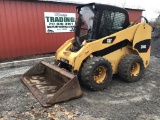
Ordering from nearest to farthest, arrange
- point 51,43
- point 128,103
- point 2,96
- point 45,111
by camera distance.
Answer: point 45,111
point 128,103
point 2,96
point 51,43

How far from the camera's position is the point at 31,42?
8758mm

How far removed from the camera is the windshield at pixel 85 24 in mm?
5447

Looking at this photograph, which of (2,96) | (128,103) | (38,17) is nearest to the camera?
(128,103)

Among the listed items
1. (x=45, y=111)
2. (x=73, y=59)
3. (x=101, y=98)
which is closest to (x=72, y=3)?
(x=73, y=59)

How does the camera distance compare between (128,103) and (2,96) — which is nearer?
(128,103)

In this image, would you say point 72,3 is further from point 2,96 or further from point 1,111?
point 1,111

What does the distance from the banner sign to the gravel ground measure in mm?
3863

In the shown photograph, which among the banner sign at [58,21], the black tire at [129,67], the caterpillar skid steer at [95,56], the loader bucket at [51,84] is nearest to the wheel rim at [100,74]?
the caterpillar skid steer at [95,56]

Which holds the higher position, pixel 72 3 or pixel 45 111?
pixel 72 3

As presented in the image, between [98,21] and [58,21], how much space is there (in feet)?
14.0

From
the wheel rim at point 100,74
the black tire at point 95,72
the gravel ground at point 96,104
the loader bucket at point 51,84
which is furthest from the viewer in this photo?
the wheel rim at point 100,74

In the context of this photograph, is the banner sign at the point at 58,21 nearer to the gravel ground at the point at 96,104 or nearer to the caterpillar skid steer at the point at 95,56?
the caterpillar skid steer at the point at 95,56

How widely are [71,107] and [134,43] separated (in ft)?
9.21

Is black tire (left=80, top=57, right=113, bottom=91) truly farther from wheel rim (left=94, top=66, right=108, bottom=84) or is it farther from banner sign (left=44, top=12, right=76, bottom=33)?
banner sign (left=44, top=12, right=76, bottom=33)
